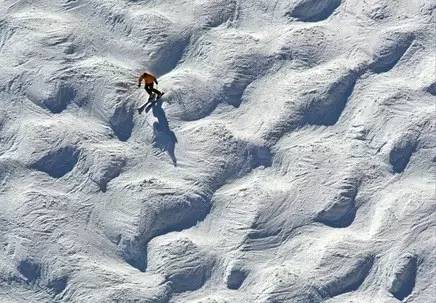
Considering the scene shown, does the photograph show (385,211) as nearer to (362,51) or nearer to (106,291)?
(362,51)

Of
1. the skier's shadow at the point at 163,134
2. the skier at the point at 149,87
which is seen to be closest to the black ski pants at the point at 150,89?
the skier at the point at 149,87

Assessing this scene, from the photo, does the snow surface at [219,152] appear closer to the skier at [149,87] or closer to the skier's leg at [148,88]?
the skier at [149,87]

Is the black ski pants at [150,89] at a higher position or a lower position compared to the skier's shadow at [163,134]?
higher

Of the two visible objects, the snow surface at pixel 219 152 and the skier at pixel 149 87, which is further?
the skier at pixel 149 87

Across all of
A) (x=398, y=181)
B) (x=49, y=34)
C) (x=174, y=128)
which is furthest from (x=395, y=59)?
(x=49, y=34)

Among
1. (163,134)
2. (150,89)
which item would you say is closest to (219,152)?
(163,134)

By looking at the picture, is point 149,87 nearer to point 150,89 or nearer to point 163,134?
point 150,89

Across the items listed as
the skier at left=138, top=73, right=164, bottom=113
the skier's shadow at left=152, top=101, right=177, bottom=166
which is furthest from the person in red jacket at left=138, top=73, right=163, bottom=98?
the skier's shadow at left=152, top=101, right=177, bottom=166
